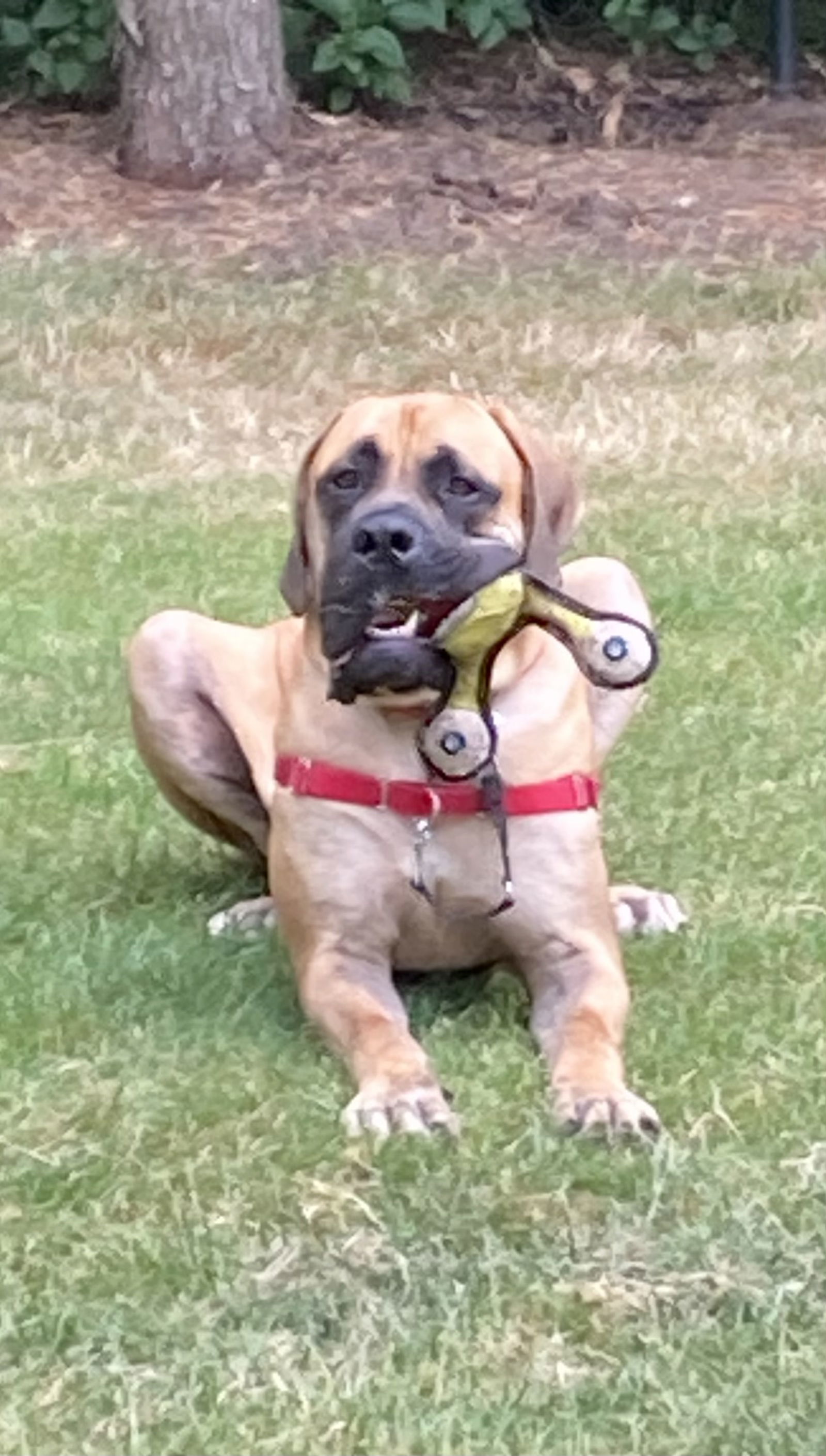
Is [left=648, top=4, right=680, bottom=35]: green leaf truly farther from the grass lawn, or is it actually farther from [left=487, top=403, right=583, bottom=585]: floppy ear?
[left=487, top=403, right=583, bottom=585]: floppy ear

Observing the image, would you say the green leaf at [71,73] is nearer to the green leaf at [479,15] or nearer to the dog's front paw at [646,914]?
the green leaf at [479,15]

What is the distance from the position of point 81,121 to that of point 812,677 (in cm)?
694

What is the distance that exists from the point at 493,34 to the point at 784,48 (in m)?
1.42

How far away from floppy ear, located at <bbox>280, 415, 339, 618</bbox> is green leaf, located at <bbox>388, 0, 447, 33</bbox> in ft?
26.9

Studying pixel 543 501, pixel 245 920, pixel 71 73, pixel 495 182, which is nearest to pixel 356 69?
pixel 495 182

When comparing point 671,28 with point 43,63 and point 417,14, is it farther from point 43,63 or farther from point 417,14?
point 43,63

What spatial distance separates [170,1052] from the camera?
433 cm

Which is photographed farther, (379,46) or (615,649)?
(379,46)

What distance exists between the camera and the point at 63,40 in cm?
1233

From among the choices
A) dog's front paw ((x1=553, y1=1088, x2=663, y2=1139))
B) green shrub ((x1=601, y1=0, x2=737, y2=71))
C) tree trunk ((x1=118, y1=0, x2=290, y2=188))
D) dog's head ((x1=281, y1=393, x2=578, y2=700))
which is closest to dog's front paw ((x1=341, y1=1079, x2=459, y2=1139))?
dog's front paw ((x1=553, y1=1088, x2=663, y2=1139))

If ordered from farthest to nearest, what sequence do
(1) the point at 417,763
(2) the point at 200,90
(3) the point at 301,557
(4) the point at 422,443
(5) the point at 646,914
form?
1. (2) the point at 200,90
2. (5) the point at 646,914
3. (3) the point at 301,557
4. (1) the point at 417,763
5. (4) the point at 422,443

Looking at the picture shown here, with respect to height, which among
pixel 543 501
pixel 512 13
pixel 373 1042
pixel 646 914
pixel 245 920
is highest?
pixel 543 501

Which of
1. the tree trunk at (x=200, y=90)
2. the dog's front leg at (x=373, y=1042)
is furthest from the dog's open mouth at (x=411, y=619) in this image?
the tree trunk at (x=200, y=90)

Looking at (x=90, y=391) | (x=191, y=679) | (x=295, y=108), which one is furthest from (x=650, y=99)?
(x=191, y=679)
